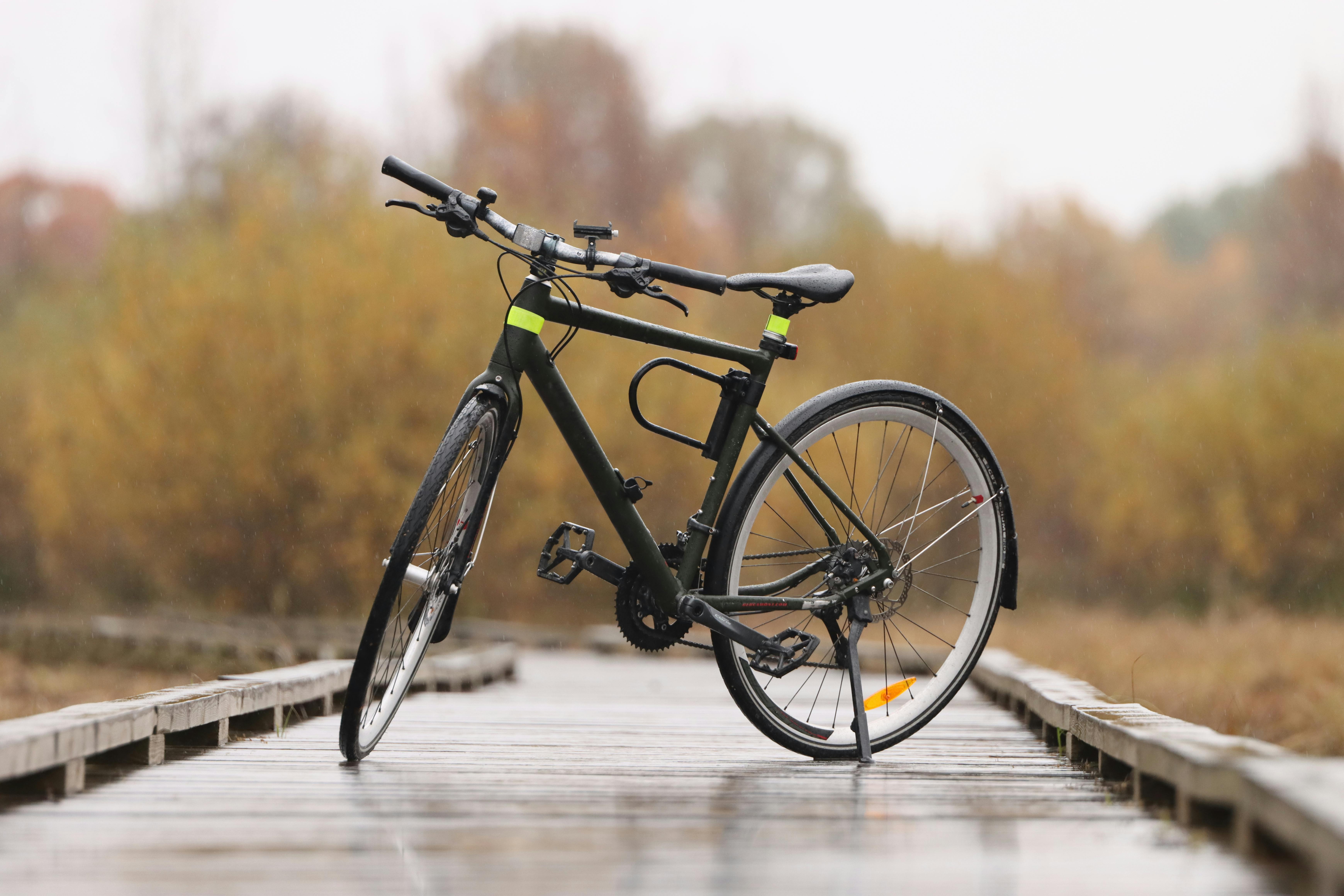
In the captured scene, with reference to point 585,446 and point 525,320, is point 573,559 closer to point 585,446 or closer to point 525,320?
point 585,446

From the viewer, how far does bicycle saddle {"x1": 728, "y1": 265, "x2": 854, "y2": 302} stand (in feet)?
9.39

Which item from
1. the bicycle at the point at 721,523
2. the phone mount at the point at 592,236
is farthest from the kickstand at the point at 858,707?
the phone mount at the point at 592,236

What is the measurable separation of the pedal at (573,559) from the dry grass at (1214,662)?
1388 mm

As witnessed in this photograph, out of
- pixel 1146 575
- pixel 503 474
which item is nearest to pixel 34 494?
pixel 503 474

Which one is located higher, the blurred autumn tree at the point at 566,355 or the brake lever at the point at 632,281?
the blurred autumn tree at the point at 566,355

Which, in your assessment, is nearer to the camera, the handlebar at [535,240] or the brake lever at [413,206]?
the brake lever at [413,206]

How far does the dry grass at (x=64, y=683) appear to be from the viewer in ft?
29.0

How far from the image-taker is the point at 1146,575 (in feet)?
70.2

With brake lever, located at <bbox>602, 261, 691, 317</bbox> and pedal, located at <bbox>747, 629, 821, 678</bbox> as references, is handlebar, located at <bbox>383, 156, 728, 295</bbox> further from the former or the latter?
pedal, located at <bbox>747, 629, 821, 678</bbox>

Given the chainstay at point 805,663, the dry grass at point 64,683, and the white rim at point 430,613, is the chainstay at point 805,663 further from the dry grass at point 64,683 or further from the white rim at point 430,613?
the dry grass at point 64,683

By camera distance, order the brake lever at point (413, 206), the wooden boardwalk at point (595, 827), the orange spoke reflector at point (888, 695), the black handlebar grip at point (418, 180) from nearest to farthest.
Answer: the wooden boardwalk at point (595, 827)
the brake lever at point (413, 206)
the black handlebar grip at point (418, 180)
the orange spoke reflector at point (888, 695)

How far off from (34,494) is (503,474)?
6.46 m

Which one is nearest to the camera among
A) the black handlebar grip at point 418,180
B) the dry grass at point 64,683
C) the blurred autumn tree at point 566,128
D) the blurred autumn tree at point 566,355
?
the black handlebar grip at point 418,180

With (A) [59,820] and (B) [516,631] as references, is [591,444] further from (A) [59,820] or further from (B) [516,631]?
(B) [516,631]
